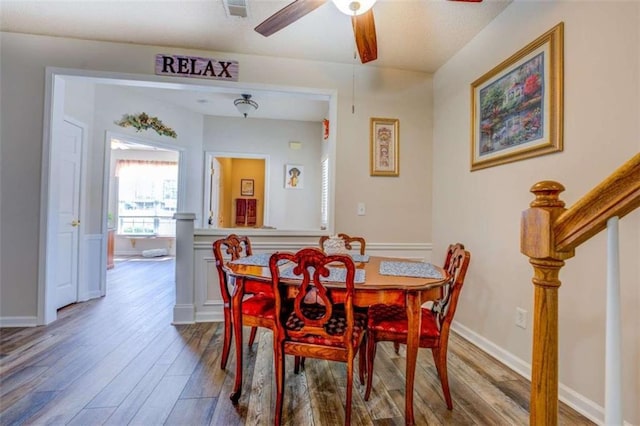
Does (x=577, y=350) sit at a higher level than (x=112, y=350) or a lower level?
higher

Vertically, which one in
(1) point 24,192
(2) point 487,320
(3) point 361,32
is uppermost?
(3) point 361,32

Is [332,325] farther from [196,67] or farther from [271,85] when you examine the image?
[196,67]

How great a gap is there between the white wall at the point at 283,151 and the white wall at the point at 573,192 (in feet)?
9.64

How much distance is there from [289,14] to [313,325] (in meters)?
1.77

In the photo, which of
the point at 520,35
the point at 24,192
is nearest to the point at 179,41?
the point at 24,192

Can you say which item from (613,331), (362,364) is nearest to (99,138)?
(362,364)

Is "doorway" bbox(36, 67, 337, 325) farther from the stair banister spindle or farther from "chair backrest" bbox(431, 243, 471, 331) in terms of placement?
the stair banister spindle

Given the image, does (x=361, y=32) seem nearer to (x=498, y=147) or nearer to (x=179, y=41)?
(x=498, y=147)

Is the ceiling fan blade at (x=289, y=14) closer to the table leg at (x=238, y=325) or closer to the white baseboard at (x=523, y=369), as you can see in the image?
the table leg at (x=238, y=325)

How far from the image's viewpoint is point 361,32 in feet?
6.19

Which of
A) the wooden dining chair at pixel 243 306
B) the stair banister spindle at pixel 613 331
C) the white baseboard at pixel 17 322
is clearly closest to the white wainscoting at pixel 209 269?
the wooden dining chair at pixel 243 306

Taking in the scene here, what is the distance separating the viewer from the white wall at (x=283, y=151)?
198 inches

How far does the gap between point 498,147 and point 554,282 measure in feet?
6.36

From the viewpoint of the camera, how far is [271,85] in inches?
113
